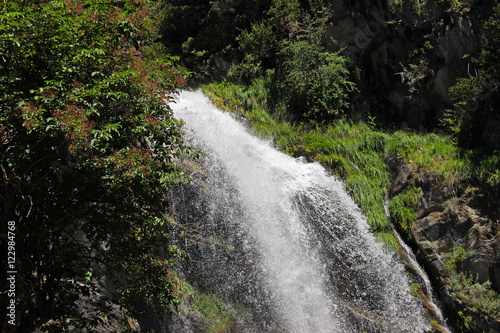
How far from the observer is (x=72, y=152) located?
3984 millimetres

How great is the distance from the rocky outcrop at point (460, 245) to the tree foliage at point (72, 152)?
5.50m

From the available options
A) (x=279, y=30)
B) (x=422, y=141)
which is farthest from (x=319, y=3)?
(x=422, y=141)

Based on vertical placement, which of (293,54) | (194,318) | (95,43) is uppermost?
(293,54)

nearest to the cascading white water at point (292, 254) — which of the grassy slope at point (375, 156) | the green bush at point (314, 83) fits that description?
the grassy slope at point (375, 156)

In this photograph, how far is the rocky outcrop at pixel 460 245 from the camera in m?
7.33

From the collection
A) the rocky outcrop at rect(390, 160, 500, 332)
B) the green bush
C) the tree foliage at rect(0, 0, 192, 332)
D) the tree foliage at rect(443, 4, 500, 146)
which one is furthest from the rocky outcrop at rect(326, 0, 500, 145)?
the tree foliage at rect(0, 0, 192, 332)

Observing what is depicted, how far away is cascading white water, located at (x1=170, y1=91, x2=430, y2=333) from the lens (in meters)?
7.34

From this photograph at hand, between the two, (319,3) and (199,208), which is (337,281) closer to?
(199,208)

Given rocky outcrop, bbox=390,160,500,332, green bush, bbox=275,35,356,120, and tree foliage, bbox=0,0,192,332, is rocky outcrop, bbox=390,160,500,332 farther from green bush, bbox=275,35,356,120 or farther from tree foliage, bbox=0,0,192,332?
tree foliage, bbox=0,0,192,332

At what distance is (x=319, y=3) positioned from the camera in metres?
12.2

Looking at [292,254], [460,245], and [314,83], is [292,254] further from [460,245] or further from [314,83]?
[314,83]

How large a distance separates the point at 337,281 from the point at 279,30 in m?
8.32

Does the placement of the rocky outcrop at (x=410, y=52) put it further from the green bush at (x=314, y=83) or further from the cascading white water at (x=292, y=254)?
the cascading white water at (x=292, y=254)

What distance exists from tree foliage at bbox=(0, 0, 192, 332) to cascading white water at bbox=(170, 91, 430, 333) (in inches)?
113
